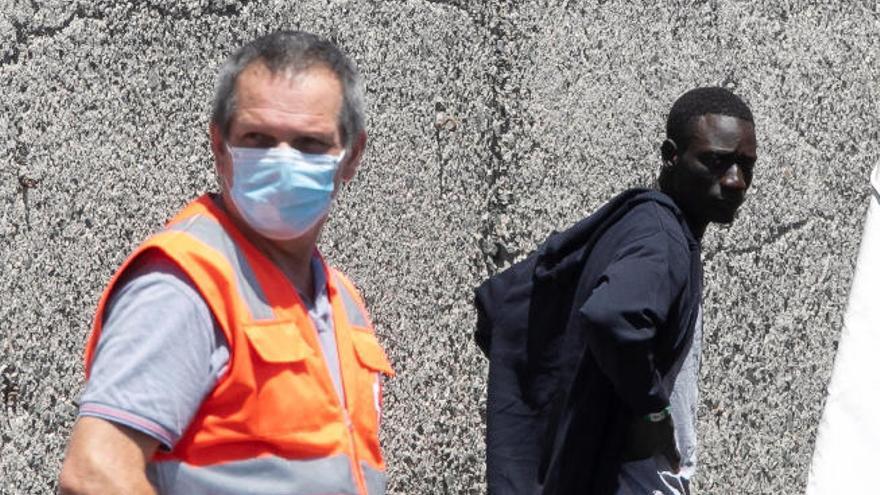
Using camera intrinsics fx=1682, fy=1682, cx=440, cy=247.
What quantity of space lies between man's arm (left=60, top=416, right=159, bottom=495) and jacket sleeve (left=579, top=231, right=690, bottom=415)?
36.5 inches

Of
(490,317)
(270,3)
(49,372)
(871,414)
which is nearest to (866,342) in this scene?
(871,414)

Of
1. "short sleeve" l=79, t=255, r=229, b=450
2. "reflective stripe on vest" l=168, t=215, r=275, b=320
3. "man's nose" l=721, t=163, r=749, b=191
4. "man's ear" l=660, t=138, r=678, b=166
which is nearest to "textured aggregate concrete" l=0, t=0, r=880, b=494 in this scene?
"man's ear" l=660, t=138, r=678, b=166

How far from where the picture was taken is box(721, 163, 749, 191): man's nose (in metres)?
3.24

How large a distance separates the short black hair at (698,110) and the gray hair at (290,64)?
96cm

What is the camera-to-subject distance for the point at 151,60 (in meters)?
3.33

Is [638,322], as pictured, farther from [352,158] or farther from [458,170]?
[458,170]

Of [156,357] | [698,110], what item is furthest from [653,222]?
[156,357]

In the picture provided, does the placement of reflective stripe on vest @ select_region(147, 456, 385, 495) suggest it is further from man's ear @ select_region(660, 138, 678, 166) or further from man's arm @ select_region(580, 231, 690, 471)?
man's ear @ select_region(660, 138, 678, 166)

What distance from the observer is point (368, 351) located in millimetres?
2602

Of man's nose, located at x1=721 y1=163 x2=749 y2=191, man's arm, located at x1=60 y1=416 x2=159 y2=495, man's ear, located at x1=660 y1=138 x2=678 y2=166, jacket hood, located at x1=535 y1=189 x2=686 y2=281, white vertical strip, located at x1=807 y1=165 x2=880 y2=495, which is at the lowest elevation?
white vertical strip, located at x1=807 y1=165 x2=880 y2=495

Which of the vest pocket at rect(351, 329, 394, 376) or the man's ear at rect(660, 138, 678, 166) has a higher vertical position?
the man's ear at rect(660, 138, 678, 166)

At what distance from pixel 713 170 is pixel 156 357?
141cm

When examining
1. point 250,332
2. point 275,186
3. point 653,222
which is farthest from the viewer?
point 653,222

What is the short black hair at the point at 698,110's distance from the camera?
3.30 m
